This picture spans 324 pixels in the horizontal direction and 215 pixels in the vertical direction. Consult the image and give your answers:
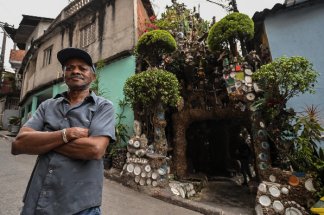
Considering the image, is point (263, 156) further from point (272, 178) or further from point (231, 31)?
point (231, 31)

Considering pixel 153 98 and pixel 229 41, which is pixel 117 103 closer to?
pixel 153 98

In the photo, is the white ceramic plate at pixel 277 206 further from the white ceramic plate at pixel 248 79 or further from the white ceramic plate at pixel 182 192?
the white ceramic plate at pixel 248 79

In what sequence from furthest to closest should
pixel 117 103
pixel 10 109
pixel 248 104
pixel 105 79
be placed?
pixel 10 109, pixel 105 79, pixel 117 103, pixel 248 104

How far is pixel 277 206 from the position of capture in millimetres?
4859

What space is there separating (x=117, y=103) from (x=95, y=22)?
506cm

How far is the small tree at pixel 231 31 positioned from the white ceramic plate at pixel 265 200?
3932 mm

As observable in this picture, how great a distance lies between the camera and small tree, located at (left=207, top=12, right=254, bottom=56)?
6305 mm

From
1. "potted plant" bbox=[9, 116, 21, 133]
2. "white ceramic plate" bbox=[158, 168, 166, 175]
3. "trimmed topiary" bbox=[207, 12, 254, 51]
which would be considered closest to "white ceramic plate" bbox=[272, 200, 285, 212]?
"white ceramic plate" bbox=[158, 168, 166, 175]

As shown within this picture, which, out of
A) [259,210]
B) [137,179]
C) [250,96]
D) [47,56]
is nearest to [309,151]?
[259,210]

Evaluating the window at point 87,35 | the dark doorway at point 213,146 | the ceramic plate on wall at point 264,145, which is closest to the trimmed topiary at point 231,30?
the ceramic plate on wall at point 264,145

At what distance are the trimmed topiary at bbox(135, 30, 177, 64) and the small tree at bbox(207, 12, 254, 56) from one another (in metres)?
1.42

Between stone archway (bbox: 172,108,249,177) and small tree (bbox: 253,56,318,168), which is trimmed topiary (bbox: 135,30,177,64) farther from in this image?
small tree (bbox: 253,56,318,168)

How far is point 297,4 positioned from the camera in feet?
23.4

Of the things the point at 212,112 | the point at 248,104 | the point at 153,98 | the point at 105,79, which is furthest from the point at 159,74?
the point at 105,79
